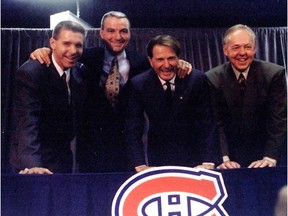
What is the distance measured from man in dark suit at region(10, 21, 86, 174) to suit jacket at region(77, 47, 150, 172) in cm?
6

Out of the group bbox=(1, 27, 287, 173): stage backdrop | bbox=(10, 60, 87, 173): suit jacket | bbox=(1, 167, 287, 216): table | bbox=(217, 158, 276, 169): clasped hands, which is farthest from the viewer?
bbox=(1, 27, 287, 173): stage backdrop

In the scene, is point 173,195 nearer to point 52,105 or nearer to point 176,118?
point 176,118

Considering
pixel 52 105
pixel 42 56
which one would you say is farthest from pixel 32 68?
pixel 52 105

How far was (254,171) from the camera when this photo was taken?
1.45 metres

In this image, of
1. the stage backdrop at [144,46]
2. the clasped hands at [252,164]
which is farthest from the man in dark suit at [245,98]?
the stage backdrop at [144,46]

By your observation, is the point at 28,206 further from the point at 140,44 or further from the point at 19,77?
the point at 140,44

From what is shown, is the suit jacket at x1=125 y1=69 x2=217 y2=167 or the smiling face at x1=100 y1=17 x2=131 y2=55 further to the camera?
the smiling face at x1=100 y1=17 x2=131 y2=55

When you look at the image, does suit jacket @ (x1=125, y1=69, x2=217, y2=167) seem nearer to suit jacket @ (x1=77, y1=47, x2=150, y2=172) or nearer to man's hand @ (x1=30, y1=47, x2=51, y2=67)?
suit jacket @ (x1=77, y1=47, x2=150, y2=172)

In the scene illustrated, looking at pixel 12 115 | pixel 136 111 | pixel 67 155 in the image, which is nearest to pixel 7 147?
pixel 12 115

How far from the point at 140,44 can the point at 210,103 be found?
1.84 meters

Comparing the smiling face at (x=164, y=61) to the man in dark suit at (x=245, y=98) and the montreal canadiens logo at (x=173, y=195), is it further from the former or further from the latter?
the montreal canadiens logo at (x=173, y=195)

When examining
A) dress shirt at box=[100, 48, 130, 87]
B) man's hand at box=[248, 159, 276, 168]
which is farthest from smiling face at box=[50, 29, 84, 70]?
man's hand at box=[248, 159, 276, 168]

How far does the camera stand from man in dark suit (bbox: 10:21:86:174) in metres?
1.81

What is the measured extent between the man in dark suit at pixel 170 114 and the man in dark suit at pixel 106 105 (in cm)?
17
